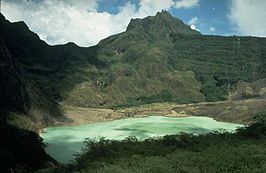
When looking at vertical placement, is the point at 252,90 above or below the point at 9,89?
above

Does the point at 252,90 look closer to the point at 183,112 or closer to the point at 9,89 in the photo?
the point at 183,112

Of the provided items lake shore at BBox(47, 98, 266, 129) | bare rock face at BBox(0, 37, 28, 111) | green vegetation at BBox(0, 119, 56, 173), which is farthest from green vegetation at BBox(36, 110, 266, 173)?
lake shore at BBox(47, 98, 266, 129)

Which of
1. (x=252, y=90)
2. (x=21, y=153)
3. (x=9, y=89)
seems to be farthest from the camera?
(x=252, y=90)

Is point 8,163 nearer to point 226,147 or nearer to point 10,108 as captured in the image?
point 226,147

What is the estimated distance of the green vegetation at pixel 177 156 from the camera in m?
27.4

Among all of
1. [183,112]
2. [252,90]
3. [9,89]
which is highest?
[252,90]

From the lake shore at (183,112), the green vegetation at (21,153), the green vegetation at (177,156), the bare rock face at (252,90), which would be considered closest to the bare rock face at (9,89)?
the lake shore at (183,112)

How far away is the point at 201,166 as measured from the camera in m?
28.2

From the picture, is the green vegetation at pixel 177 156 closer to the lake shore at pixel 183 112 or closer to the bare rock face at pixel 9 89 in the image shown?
the bare rock face at pixel 9 89

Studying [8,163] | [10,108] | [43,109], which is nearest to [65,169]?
[8,163]

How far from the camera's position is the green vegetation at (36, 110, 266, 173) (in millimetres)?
27359

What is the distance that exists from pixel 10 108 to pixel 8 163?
61.0 metres

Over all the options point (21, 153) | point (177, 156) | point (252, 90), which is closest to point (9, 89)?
point (21, 153)

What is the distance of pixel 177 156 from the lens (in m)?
30.6
